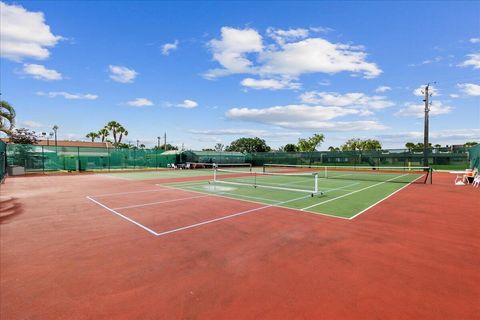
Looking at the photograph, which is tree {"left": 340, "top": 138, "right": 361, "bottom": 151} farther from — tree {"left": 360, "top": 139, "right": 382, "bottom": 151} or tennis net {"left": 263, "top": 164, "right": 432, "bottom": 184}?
tennis net {"left": 263, "top": 164, "right": 432, "bottom": 184}

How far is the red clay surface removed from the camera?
3752 millimetres

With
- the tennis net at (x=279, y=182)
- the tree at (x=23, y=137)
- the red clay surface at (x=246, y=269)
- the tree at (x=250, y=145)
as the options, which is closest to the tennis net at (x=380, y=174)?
the tennis net at (x=279, y=182)

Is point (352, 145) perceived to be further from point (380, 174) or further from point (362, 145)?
point (380, 174)

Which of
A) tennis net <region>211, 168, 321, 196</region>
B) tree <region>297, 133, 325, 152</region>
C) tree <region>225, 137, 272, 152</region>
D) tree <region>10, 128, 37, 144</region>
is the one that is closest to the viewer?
tennis net <region>211, 168, 321, 196</region>

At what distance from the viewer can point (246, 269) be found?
4949mm

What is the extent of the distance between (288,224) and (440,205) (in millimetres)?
7854

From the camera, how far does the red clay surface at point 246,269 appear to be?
148 inches

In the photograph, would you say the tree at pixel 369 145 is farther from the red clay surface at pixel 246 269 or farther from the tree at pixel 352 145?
the red clay surface at pixel 246 269

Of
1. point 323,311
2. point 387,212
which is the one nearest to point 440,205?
point 387,212

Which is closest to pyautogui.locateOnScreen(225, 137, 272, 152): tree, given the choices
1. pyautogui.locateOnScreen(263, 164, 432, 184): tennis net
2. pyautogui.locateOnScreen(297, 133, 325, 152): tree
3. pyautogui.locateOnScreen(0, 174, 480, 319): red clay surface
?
pyautogui.locateOnScreen(297, 133, 325, 152): tree

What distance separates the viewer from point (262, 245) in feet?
20.3

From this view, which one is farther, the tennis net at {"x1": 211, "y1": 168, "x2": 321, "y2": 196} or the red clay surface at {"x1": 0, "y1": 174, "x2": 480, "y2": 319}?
the tennis net at {"x1": 211, "y1": 168, "x2": 321, "y2": 196}

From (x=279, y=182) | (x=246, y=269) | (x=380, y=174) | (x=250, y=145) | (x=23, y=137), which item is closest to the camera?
(x=246, y=269)

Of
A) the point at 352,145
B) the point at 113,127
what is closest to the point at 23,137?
the point at 113,127
